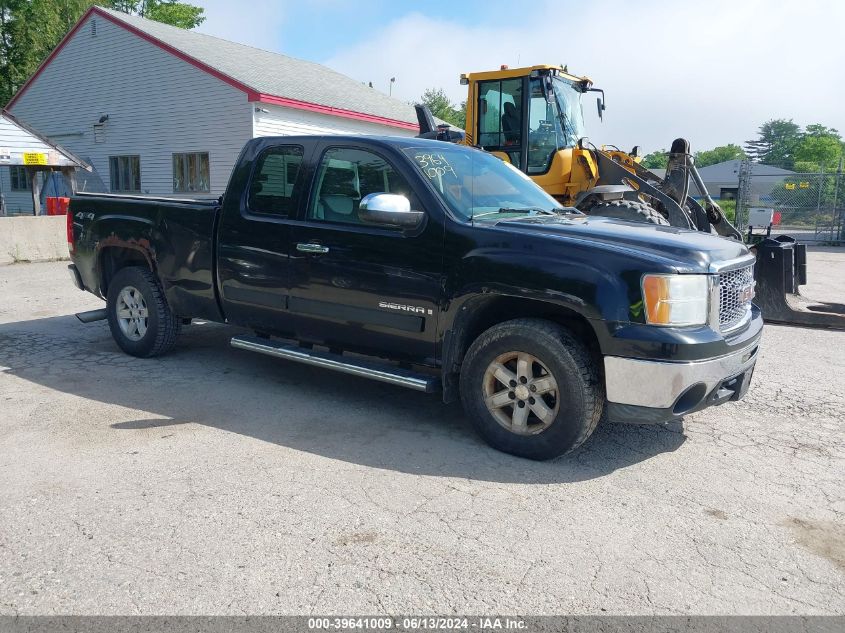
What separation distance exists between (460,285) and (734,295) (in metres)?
1.65

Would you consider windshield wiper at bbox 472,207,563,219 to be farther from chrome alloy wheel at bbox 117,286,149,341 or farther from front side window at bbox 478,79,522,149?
front side window at bbox 478,79,522,149

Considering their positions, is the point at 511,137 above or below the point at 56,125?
below

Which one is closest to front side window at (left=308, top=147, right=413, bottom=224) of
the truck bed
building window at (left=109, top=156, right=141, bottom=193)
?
the truck bed

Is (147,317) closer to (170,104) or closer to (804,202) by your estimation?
(170,104)

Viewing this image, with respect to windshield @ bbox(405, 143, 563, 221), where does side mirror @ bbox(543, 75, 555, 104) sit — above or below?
above

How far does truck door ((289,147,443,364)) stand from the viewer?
4.59 m

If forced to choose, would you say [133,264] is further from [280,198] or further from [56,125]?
[56,125]

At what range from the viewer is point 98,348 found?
6863 millimetres

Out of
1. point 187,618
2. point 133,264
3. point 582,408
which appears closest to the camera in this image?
point 187,618

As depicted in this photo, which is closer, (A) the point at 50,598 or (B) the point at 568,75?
(A) the point at 50,598

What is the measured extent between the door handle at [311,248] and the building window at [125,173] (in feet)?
67.9

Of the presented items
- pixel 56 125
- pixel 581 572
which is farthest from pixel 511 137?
pixel 56 125

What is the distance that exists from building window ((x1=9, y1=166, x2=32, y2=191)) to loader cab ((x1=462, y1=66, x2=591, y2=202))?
22366 mm

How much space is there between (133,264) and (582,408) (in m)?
4.52
